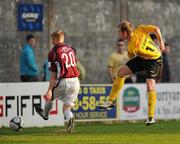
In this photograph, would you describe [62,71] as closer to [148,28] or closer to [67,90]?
[67,90]

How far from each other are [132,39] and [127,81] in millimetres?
7911

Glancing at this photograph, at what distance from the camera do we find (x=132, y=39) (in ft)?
61.3

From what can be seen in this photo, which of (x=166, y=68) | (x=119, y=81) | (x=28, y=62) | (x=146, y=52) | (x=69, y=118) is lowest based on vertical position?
(x=69, y=118)

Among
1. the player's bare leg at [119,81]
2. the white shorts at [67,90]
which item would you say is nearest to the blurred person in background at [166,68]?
the player's bare leg at [119,81]

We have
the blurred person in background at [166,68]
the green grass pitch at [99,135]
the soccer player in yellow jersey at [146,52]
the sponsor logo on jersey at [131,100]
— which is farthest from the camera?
the blurred person in background at [166,68]

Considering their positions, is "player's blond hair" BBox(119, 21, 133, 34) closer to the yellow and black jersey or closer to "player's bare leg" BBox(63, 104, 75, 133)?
the yellow and black jersey

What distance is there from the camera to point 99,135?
61.2 feet

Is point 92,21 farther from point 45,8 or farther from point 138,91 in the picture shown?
point 138,91

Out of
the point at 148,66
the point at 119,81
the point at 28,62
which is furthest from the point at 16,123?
the point at 28,62

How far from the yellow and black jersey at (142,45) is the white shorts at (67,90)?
1.23 metres

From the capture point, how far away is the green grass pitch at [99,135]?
55.8 feet

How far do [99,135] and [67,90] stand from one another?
106 centimetres

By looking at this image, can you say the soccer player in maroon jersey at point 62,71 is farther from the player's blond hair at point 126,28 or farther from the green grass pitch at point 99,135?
the player's blond hair at point 126,28

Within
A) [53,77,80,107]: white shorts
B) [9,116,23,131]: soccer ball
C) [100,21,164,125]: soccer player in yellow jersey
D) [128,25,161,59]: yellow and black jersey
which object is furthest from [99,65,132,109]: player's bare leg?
[9,116,23,131]: soccer ball
